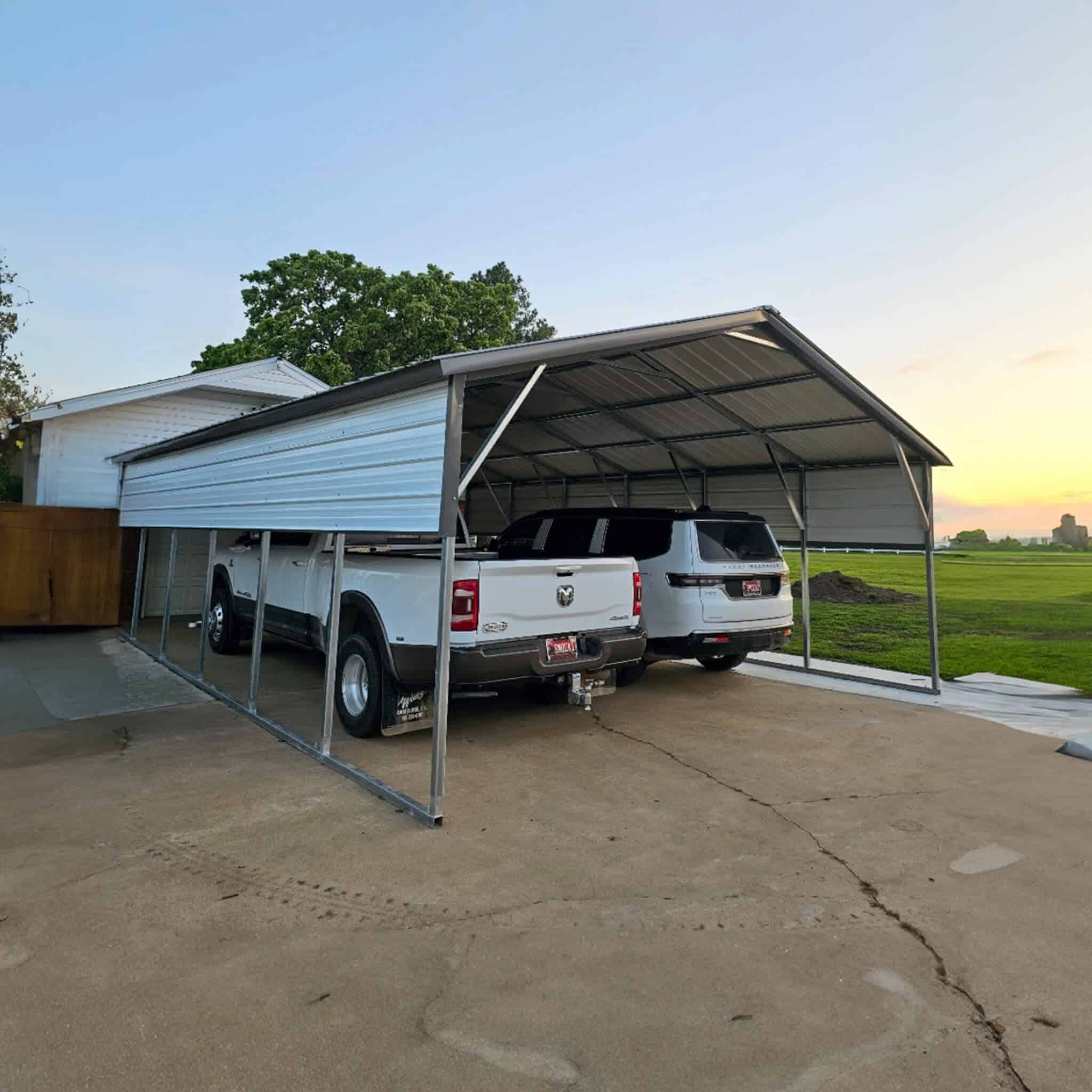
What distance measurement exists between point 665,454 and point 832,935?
7.89 m

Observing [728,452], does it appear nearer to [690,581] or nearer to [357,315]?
[690,581]

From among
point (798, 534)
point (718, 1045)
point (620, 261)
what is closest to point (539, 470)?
point (620, 261)

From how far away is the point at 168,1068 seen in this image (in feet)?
7.02

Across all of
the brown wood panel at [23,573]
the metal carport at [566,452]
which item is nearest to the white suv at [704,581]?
the metal carport at [566,452]

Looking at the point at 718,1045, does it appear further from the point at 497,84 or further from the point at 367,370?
the point at 367,370

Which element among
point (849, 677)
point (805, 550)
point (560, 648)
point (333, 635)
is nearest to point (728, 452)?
point (805, 550)

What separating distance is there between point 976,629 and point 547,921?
14.2 m

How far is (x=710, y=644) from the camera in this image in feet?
23.2

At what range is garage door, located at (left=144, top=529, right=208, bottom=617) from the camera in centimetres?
1277

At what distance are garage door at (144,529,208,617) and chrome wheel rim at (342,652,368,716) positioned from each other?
26.2 ft

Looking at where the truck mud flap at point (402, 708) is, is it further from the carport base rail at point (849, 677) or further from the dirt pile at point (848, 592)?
the dirt pile at point (848, 592)

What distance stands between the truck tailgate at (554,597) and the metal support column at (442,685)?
969mm

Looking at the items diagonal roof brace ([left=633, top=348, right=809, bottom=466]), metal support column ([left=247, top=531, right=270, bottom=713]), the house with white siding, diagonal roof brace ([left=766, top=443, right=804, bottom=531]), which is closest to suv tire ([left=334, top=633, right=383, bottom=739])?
metal support column ([left=247, top=531, right=270, bottom=713])

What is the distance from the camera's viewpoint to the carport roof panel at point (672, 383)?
4777 millimetres
